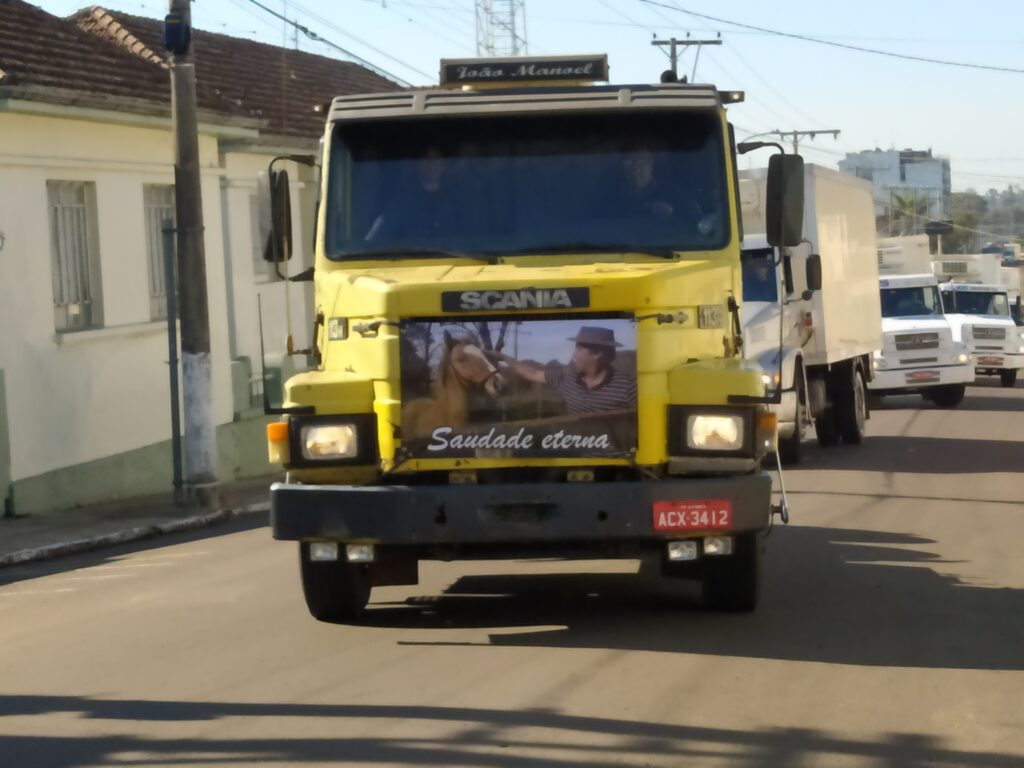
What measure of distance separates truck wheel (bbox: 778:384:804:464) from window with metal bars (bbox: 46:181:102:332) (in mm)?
7927

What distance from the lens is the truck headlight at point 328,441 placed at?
319 inches

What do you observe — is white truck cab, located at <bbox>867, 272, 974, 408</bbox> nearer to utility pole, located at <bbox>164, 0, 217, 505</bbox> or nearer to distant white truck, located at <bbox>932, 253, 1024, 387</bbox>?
distant white truck, located at <bbox>932, 253, 1024, 387</bbox>

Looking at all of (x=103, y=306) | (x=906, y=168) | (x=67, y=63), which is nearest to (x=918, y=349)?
(x=103, y=306)

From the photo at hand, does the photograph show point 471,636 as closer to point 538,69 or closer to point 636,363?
point 636,363

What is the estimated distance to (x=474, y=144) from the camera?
8930 millimetres

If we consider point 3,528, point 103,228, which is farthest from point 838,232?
point 3,528

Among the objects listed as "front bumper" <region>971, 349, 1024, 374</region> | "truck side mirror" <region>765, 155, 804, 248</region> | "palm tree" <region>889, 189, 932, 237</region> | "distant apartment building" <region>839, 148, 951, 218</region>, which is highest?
"distant apartment building" <region>839, 148, 951, 218</region>

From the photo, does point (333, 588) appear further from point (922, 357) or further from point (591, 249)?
point (922, 357)

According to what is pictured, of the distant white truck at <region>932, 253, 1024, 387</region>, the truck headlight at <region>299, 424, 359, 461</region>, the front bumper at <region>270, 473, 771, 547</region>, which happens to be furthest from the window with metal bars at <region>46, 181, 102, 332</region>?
the distant white truck at <region>932, 253, 1024, 387</region>

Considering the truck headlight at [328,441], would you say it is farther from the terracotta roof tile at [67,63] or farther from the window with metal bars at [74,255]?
the window with metal bars at [74,255]

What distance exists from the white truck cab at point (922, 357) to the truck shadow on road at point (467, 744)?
71.8 ft

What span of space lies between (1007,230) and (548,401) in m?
194

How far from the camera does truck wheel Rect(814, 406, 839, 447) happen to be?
70.2ft

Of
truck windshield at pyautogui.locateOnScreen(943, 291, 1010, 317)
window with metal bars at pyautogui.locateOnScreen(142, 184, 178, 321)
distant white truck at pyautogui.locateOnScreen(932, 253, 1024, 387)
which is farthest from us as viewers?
truck windshield at pyautogui.locateOnScreen(943, 291, 1010, 317)
